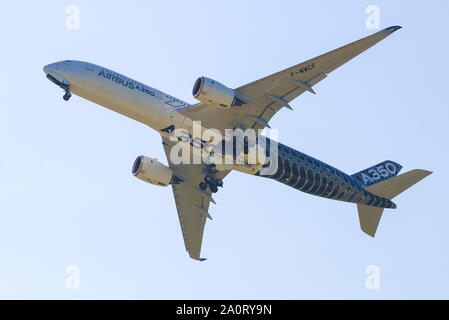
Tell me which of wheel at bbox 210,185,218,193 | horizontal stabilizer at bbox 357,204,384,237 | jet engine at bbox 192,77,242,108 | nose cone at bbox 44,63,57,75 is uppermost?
nose cone at bbox 44,63,57,75

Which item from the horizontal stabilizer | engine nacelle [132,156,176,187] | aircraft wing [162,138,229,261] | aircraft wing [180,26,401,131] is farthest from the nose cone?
the horizontal stabilizer

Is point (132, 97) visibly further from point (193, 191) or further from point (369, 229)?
point (369, 229)

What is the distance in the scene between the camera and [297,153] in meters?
50.8

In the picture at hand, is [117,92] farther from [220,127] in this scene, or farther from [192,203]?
[192,203]

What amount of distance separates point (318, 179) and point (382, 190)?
655cm

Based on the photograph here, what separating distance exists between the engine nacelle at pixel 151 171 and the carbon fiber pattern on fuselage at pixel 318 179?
8137mm

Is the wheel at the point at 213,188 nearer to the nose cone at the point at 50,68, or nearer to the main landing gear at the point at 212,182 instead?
the main landing gear at the point at 212,182

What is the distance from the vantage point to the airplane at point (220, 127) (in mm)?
43719

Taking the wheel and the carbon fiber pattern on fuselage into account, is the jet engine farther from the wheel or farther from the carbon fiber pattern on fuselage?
the wheel

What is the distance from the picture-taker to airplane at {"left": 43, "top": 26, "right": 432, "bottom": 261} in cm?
4372

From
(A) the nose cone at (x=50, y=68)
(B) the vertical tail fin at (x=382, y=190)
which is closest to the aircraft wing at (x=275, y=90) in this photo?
(A) the nose cone at (x=50, y=68)

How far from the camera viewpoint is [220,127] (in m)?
47.4

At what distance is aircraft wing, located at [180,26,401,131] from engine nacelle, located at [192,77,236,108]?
4.35ft

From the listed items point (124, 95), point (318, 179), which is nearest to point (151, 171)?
point (124, 95)
